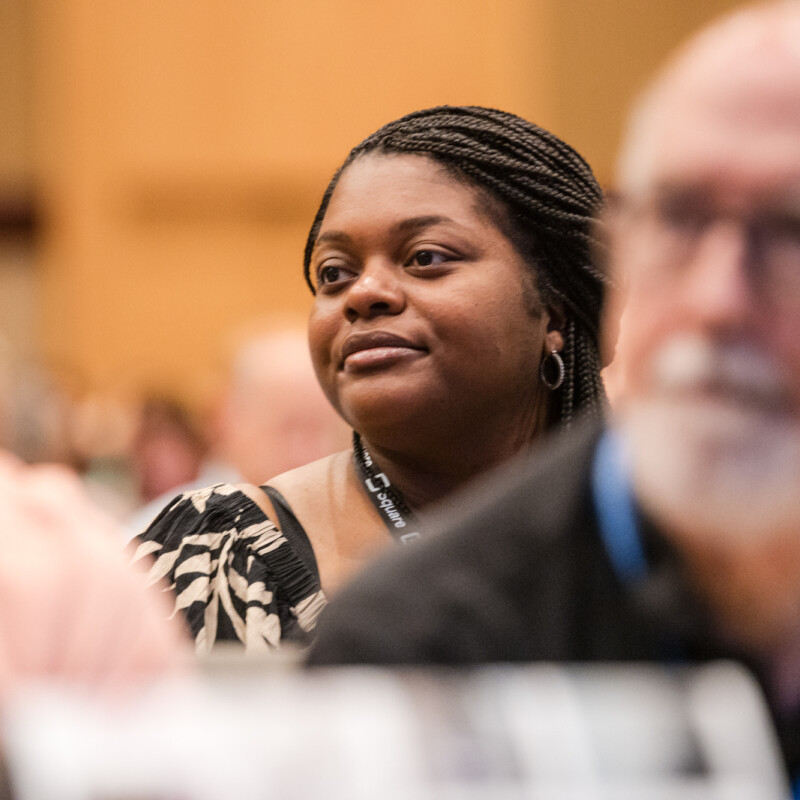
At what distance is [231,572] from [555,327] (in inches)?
23.9

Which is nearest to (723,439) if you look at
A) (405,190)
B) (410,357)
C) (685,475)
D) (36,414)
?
(685,475)

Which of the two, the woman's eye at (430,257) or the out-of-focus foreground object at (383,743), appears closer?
the out-of-focus foreground object at (383,743)

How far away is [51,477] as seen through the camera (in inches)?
27.2

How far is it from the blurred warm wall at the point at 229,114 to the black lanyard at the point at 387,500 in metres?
5.03

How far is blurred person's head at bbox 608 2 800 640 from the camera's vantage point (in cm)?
86

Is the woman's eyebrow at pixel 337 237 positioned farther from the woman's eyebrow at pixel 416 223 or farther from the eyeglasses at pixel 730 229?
the eyeglasses at pixel 730 229

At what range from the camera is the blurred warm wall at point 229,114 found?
6.70 meters

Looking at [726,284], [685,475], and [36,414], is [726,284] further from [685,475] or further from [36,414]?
[36,414]

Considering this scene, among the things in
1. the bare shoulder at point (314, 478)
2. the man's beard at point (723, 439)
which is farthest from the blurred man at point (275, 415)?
the man's beard at point (723, 439)

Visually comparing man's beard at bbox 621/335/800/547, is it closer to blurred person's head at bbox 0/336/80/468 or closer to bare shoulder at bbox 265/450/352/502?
bare shoulder at bbox 265/450/352/502

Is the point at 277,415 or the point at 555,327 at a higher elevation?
the point at 555,327

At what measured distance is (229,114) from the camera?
6.89 metres

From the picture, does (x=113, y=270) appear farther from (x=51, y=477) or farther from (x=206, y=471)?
(x=51, y=477)

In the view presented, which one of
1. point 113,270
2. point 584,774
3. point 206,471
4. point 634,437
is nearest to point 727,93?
point 634,437
